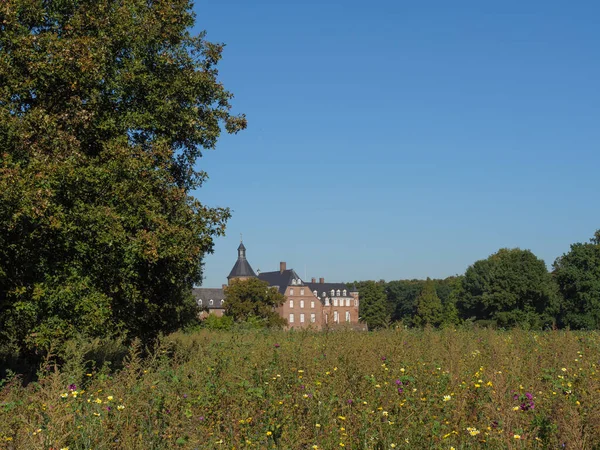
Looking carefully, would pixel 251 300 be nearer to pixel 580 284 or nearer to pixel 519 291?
pixel 519 291

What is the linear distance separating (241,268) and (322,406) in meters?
134

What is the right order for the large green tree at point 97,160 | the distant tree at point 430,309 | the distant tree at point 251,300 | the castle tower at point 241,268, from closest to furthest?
the large green tree at point 97,160, the distant tree at point 251,300, the distant tree at point 430,309, the castle tower at point 241,268

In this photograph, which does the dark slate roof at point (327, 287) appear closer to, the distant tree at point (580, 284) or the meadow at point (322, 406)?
the distant tree at point (580, 284)

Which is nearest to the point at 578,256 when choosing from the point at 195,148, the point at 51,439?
the point at 195,148

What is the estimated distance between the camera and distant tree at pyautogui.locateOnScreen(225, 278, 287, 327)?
94125mm

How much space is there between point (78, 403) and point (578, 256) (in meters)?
80.1

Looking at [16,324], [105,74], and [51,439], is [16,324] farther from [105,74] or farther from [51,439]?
[51,439]

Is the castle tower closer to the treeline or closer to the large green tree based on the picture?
the treeline

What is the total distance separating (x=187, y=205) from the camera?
16.8 m

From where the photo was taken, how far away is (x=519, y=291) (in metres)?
83.8

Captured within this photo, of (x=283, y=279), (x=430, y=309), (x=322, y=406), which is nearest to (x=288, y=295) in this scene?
(x=283, y=279)

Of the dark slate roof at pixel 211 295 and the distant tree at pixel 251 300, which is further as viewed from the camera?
the dark slate roof at pixel 211 295

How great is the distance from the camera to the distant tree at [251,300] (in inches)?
Result: 3706

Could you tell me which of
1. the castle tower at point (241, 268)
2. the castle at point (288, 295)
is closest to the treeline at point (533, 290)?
the castle at point (288, 295)
